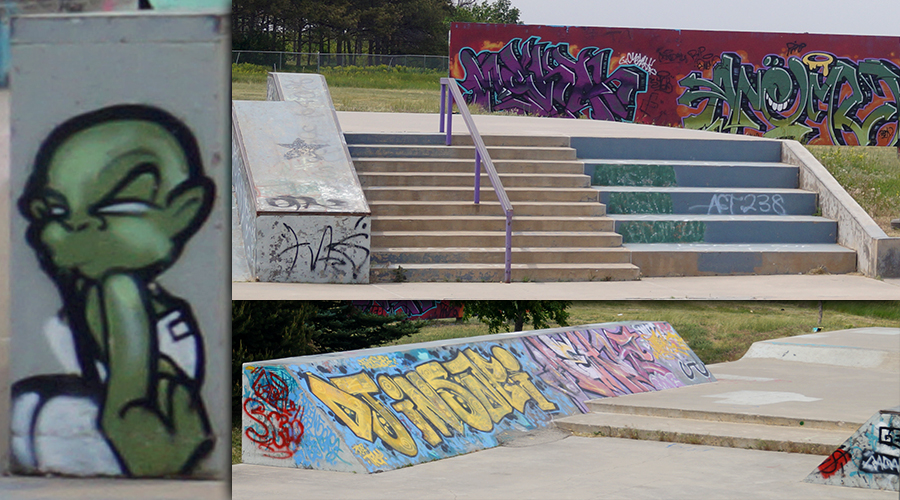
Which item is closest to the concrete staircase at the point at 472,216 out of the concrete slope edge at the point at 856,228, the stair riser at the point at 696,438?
the concrete slope edge at the point at 856,228

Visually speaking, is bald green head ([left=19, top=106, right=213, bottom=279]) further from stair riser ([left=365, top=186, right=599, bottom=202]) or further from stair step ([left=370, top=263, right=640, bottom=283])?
stair riser ([left=365, top=186, right=599, bottom=202])

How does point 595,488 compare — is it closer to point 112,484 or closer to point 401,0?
point 112,484

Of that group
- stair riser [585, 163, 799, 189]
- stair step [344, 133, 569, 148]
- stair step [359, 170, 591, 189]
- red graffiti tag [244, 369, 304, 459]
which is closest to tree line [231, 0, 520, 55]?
stair step [344, 133, 569, 148]

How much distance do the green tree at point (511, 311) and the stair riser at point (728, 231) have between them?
56 cm

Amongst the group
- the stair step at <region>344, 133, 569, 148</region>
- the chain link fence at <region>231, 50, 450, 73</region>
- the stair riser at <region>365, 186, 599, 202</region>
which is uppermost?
the chain link fence at <region>231, 50, 450, 73</region>

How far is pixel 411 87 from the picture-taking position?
22500mm

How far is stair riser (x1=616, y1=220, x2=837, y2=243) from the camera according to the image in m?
4.83

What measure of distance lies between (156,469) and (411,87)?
63.5ft

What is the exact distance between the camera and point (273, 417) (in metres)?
5.99

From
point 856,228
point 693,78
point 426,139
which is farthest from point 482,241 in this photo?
point 693,78

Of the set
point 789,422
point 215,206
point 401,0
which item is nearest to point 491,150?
point 789,422

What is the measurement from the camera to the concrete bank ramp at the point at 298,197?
5562mm

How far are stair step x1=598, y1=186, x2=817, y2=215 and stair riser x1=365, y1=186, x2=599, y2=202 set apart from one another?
148 millimetres

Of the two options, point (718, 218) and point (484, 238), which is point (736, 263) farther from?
point (484, 238)
